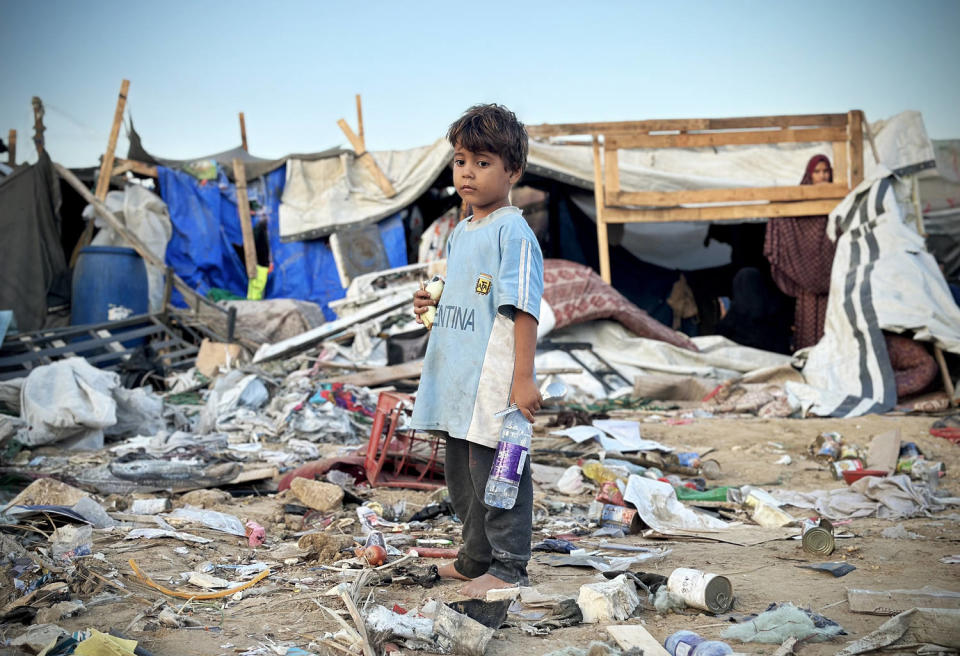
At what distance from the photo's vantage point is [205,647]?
5.96ft

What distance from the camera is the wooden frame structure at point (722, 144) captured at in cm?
847

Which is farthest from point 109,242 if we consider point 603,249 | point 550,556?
point 550,556

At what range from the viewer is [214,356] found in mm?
8297

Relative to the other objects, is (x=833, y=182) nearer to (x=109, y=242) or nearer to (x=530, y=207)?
(x=530, y=207)

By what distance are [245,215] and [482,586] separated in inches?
392

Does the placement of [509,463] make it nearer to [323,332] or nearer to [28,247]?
[323,332]

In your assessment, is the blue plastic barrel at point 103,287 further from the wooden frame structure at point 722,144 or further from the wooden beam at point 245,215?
the wooden frame structure at point 722,144

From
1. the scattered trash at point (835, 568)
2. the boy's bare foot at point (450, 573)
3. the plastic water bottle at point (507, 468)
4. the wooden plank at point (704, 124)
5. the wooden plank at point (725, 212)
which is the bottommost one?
the scattered trash at point (835, 568)

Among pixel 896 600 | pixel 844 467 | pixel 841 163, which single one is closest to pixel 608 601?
pixel 896 600

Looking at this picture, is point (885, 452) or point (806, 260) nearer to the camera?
point (885, 452)

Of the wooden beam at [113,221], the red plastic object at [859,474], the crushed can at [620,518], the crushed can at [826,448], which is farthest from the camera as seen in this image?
the wooden beam at [113,221]

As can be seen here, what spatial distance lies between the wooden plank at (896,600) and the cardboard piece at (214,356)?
710 centimetres

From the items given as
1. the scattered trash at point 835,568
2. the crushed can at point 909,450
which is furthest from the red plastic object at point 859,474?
the scattered trash at point 835,568

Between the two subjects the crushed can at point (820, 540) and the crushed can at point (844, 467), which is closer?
the crushed can at point (820, 540)
